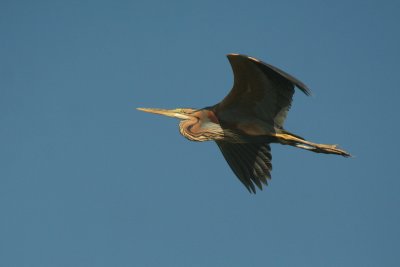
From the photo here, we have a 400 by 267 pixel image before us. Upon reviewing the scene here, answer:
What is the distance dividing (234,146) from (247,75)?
2.36m

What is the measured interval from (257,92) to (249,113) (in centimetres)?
41

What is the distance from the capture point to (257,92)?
10930 millimetres

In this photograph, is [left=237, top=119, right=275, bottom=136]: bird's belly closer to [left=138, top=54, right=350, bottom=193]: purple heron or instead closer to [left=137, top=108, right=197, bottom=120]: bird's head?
[left=138, top=54, right=350, bottom=193]: purple heron

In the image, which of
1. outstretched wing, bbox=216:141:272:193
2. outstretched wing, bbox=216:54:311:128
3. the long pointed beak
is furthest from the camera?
outstretched wing, bbox=216:141:272:193

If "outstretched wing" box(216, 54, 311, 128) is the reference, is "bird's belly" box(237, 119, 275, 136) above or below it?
below

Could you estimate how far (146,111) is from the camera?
39.9 ft

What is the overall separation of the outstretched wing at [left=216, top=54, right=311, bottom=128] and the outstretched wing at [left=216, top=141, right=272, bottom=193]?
134cm

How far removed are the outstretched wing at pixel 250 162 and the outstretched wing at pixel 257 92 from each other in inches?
52.9

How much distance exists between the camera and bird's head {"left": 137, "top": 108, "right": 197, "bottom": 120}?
464 inches

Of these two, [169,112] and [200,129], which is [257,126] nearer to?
[200,129]

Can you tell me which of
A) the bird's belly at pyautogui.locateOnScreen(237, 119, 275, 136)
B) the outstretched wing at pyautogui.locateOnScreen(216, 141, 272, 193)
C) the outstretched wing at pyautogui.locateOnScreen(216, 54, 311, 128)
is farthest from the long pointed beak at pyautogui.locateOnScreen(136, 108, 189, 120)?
the outstretched wing at pyautogui.locateOnScreen(216, 141, 272, 193)

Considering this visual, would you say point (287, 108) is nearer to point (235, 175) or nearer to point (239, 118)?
point (239, 118)

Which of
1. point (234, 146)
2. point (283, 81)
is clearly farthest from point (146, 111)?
point (283, 81)

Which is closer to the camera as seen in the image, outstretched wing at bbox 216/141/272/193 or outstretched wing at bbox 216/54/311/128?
outstretched wing at bbox 216/54/311/128
